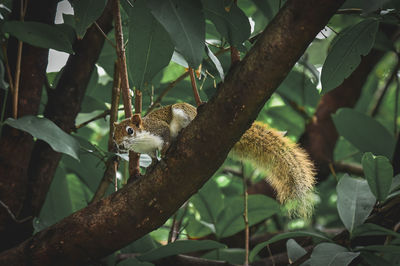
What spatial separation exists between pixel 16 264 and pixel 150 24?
63 centimetres

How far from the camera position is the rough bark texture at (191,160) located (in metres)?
0.71

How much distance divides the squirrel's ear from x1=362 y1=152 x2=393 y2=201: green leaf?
0.57 meters

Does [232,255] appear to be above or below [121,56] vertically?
below

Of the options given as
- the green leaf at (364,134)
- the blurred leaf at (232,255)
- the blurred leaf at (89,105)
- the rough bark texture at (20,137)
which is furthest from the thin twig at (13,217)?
the green leaf at (364,134)

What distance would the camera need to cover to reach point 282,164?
124cm

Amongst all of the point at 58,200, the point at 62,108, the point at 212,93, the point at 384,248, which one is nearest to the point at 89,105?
the point at 62,108

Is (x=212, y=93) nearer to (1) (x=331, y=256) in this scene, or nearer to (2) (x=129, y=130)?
(2) (x=129, y=130)

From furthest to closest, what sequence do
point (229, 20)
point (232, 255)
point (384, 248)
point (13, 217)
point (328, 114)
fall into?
1. point (328, 114)
2. point (232, 255)
3. point (13, 217)
4. point (384, 248)
5. point (229, 20)

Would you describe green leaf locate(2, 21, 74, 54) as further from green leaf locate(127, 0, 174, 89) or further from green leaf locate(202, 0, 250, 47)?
green leaf locate(202, 0, 250, 47)

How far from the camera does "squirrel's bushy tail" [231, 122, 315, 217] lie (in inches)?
46.8

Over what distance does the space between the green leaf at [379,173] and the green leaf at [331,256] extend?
15cm

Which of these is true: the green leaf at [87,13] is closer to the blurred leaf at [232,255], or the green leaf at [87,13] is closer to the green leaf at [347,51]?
the green leaf at [347,51]

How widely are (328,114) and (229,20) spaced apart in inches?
55.8

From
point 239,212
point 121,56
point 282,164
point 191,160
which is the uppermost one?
point 121,56
